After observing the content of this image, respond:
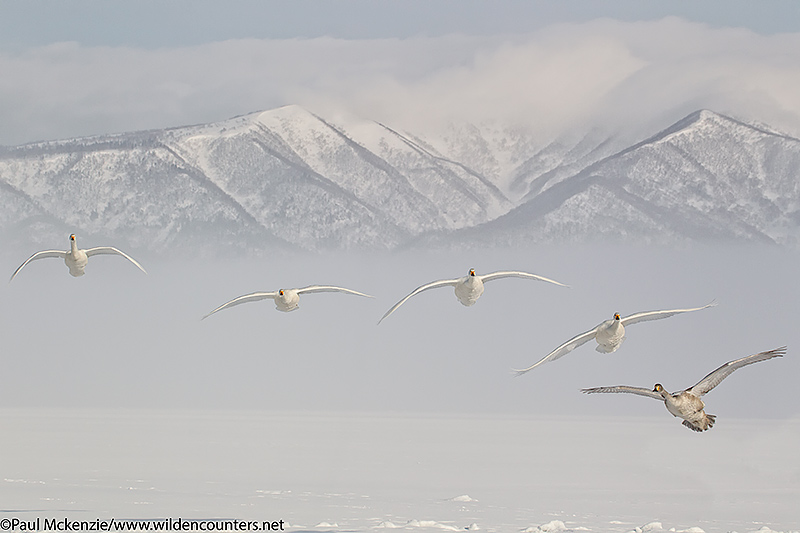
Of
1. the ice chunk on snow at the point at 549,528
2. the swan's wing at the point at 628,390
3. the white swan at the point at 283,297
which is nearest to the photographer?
the swan's wing at the point at 628,390

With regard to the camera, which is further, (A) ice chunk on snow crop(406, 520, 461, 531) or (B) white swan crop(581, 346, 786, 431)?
(A) ice chunk on snow crop(406, 520, 461, 531)

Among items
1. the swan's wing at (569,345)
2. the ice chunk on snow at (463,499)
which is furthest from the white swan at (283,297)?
the ice chunk on snow at (463,499)

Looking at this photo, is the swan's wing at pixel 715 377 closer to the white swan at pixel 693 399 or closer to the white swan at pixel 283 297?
the white swan at pixel 693 399

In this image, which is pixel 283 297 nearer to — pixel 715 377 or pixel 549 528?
pixel 715 377

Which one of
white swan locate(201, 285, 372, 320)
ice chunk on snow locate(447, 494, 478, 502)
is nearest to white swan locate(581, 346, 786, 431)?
white swan locate(201, 285, 372, 320)

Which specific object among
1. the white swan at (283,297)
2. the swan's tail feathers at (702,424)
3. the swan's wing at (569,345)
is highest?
the white swan at (283,297)

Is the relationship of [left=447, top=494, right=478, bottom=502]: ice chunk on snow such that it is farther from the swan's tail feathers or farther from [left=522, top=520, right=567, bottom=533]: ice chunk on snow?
the swan's tail feathers

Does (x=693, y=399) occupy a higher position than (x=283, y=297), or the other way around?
(x=283, y=297)

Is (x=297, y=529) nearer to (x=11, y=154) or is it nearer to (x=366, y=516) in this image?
(x=366, y=516)

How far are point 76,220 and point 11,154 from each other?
16.7 meters

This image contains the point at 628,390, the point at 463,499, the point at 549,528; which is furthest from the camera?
the point at 463,499

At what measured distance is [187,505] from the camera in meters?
62.3

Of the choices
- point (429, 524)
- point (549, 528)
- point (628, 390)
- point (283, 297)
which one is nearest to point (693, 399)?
→ point (628, 390)

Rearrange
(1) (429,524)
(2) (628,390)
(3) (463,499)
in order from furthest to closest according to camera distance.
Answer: (3) (463,499) → (1) (429,524) → (2) (628,390)
